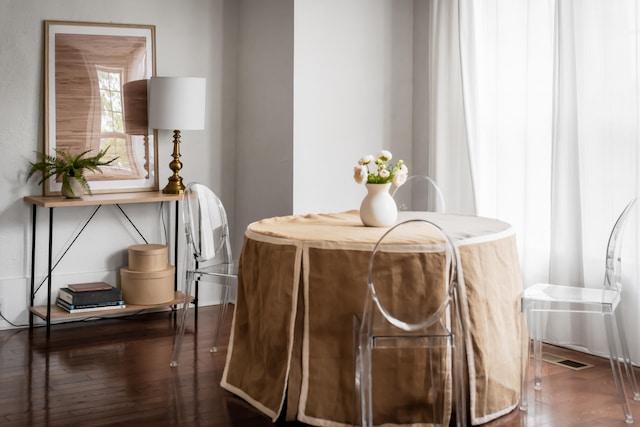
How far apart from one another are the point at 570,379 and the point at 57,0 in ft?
12.0

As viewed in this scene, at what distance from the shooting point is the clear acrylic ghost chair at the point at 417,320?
2.94 meters

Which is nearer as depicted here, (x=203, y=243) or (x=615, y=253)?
(x=615, y=253)

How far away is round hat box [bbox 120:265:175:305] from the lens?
4914mm

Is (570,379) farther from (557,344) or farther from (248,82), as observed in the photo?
(248,82)

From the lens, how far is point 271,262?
3297 millimetres

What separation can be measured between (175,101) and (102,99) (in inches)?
19.8

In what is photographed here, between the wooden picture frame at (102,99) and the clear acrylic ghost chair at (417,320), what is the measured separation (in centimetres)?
247

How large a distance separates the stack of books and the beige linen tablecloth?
1.64m

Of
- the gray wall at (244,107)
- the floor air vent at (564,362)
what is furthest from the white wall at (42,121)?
the floor air vent at (564,362)

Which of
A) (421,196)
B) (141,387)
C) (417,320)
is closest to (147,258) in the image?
(141,387)

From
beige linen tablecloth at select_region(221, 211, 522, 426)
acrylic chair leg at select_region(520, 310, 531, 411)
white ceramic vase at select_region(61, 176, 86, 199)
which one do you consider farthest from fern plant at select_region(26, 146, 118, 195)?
acrylic chair leg at select_region(520, 310, 531, 411)

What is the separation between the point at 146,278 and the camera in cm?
491

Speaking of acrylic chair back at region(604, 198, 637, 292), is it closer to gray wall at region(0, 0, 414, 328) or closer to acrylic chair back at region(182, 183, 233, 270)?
acrylic chair back at region(182, 183, 233, 270)

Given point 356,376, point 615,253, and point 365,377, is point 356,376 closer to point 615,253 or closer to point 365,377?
point 365,377
